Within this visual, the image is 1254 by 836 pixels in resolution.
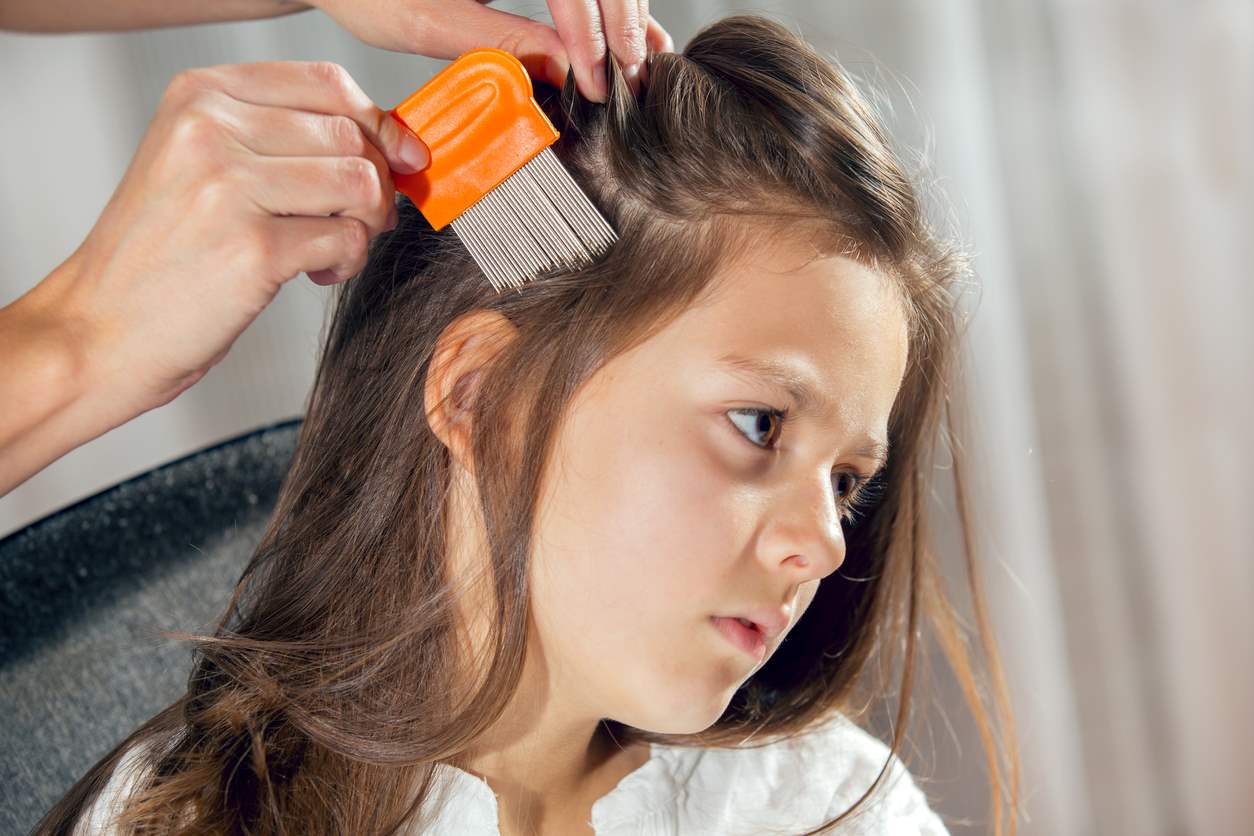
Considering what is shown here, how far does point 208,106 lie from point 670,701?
1.29 ft

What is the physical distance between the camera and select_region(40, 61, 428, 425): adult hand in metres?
0.53

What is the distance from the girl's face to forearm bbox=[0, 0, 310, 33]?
45 centimetres

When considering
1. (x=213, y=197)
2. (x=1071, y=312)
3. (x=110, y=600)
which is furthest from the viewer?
(x=1071, y=312)

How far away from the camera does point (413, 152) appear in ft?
A: 1.88

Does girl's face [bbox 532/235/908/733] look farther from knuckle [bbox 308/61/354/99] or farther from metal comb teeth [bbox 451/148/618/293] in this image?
knuckle [bbox 308/61/354/99]

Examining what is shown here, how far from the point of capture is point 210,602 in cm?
84

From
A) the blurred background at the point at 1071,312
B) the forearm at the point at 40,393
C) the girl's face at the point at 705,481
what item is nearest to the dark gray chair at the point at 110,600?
the forearm at the point at 40,393

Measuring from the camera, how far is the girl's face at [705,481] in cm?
62

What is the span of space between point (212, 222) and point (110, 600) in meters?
0.38

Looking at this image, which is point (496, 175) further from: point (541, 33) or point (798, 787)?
point (798, 787)

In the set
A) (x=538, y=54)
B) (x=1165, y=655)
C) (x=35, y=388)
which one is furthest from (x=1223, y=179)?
(x=35, y=388)

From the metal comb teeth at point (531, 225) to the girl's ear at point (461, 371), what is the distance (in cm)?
4

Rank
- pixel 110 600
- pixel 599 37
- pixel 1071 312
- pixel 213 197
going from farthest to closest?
pixel 1071 312, pixel 110 600, pixel 599 37, pixel 213 197

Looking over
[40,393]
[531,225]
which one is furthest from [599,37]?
[40,393]
